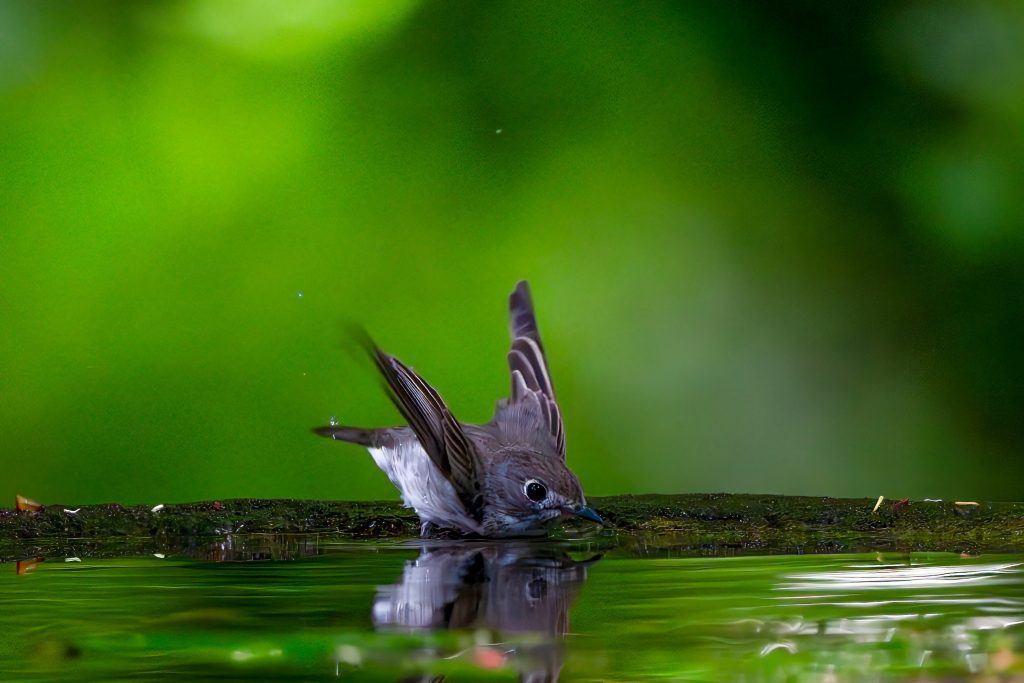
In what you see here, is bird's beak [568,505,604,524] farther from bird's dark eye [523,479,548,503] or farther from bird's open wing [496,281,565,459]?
bird's open wing [496,281,565,459]

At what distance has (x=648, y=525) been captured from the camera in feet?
14.1

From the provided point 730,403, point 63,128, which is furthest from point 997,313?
point 63,128

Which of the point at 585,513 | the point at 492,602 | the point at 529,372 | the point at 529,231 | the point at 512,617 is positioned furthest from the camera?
the point at 529,231

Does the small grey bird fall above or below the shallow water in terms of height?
above

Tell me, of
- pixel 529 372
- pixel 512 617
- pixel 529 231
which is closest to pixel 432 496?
pixel 529 372

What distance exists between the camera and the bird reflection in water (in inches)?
87.6

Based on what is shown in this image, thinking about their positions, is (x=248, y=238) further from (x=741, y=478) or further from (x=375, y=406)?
(x=741, y=478)

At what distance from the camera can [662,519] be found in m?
4.32

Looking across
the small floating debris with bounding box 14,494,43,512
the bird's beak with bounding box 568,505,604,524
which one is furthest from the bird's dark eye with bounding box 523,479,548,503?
the small floating debris with bounding box 14,494,43,512

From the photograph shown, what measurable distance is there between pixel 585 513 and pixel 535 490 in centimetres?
24

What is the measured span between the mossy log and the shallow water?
267 mm

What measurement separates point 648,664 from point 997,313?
4828 mm

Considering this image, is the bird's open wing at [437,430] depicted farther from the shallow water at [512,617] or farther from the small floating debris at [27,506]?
the small floating debris at [27,506]

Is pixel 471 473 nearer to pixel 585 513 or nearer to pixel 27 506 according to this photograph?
pixel 585 513
